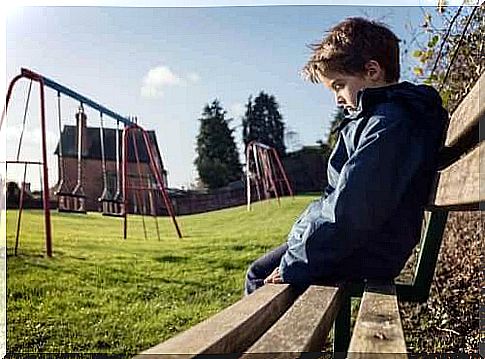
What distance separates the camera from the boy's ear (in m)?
1.62

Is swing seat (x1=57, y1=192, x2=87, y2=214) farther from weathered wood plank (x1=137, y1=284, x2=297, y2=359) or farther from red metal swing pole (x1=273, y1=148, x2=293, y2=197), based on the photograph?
weathered wood plank (x1=137, y1=284, x2=297, y2=359)

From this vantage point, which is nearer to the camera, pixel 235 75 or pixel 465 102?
pixel 465 102

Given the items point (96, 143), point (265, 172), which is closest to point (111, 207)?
point (96, 143)

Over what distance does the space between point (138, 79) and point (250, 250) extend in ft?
2.22

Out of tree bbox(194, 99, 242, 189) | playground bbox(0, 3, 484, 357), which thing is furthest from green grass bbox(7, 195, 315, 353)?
tree bbox(194, 99, 242, 189)

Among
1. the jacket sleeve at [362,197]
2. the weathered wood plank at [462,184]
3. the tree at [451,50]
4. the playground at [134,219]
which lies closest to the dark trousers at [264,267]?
the jacket sleeve at [362,197]

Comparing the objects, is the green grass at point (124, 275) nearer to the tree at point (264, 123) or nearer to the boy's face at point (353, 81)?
the tree at point (264, 123)

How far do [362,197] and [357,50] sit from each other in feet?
1.30

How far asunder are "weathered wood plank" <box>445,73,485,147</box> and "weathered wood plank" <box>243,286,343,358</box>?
33 cm

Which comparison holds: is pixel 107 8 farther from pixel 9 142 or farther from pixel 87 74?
pixel 9 142

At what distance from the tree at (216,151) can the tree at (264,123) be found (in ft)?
0.22

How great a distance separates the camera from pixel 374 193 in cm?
134

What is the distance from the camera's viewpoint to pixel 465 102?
1250 mm

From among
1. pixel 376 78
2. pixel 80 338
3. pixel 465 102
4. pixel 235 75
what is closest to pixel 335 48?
pixel 376 78
